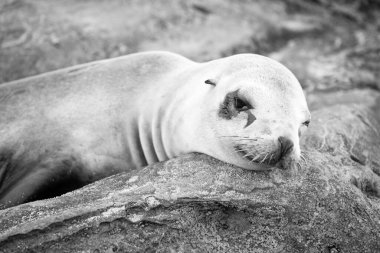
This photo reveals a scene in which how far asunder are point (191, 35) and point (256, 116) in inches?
181

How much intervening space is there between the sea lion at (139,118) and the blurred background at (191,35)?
7.20ft

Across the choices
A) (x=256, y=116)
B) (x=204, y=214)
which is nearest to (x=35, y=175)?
(x=204, y=214)

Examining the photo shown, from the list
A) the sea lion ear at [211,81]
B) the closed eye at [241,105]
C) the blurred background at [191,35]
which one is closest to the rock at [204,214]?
the closed eye at [241,105]

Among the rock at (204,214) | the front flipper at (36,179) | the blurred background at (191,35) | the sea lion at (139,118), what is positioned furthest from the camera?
the blurred background at (191,35)

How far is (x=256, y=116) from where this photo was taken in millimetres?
3357

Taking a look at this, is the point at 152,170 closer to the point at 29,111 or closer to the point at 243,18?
the point at 29,111

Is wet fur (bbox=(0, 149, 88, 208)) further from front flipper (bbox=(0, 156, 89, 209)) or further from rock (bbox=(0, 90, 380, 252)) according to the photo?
rock (bbox=(0, 90, 380, 252))

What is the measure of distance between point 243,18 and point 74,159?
16.8ft

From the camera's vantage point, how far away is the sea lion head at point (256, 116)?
3227 millimetres

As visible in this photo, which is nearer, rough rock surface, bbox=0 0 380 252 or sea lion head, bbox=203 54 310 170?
rough rock surface, bbox=0 0 380 252

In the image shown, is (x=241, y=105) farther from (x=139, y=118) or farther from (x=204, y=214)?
(x=139, y=118)

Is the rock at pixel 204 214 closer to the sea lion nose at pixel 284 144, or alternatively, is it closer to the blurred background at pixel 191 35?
the sea lion nose at pixel 284 144

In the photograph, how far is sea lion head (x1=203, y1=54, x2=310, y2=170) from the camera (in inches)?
127

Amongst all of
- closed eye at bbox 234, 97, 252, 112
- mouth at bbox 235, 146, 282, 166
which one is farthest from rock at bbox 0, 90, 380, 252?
closed eye at bbox 234, 97, 252, 112
